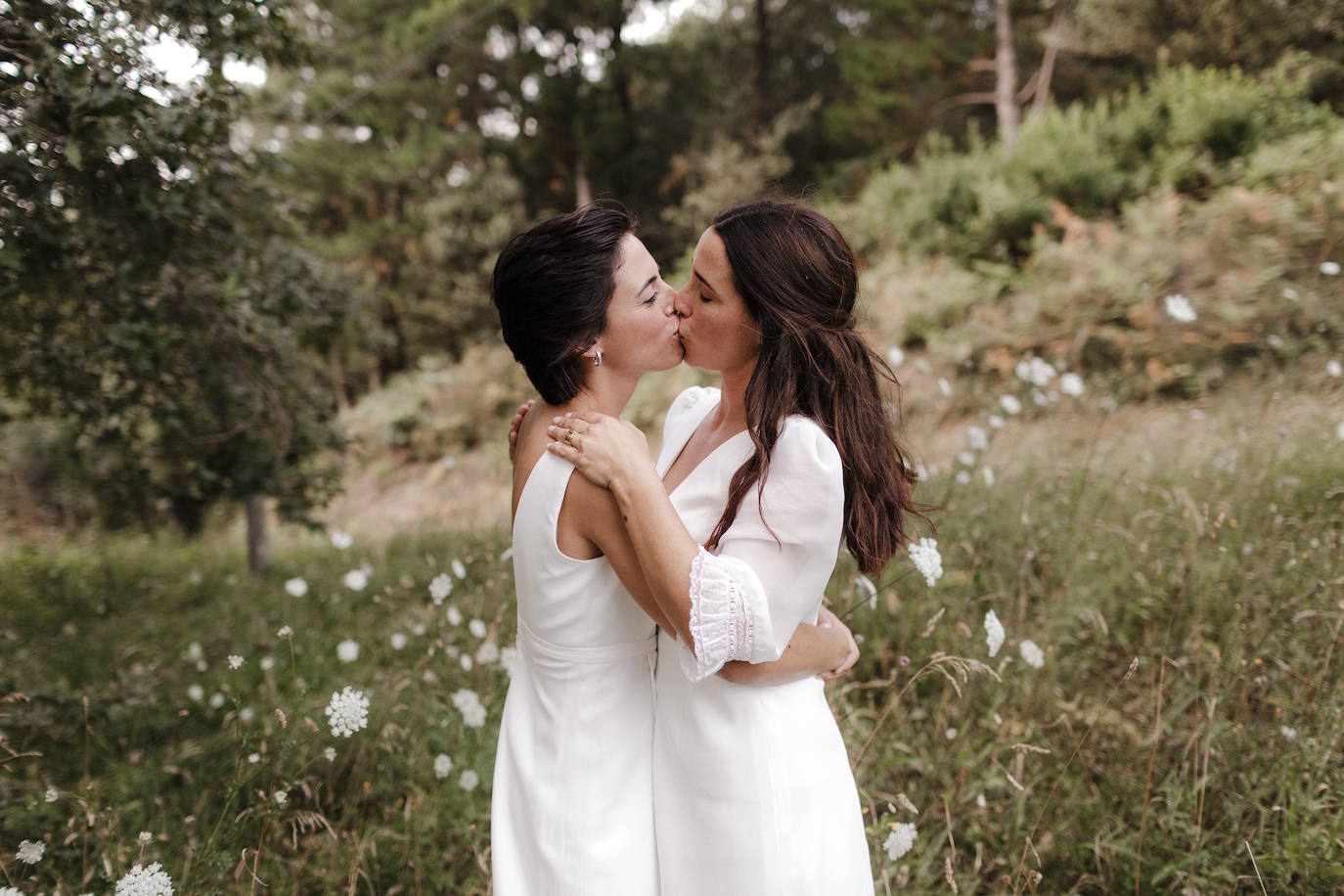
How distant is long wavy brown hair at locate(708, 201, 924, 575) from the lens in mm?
1718

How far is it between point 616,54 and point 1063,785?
1686cm

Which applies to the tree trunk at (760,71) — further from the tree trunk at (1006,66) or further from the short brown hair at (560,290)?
the short brown hair at (560,290)

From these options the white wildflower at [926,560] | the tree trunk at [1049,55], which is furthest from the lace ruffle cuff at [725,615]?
the tree trunk at [1049,55]

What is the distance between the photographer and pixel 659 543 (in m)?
1.47

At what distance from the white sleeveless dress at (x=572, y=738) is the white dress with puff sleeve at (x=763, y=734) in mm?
74

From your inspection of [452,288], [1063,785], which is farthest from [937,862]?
[452,288]

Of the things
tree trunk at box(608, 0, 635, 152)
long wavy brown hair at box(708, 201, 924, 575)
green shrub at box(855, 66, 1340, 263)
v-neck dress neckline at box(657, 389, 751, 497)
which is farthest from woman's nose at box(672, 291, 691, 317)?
tree trunk at box(608, 0, 635, 152)

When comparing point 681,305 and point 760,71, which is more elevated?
point 760,71

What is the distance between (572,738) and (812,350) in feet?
3.22

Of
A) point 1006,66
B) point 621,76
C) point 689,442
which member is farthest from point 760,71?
point 689,442

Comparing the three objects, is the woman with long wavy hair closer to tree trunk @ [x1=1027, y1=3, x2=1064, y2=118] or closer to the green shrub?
the green shrub

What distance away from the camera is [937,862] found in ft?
8.43

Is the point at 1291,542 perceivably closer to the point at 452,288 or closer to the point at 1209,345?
the point at 1209,345

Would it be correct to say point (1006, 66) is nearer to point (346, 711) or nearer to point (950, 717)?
point (950, 717)
